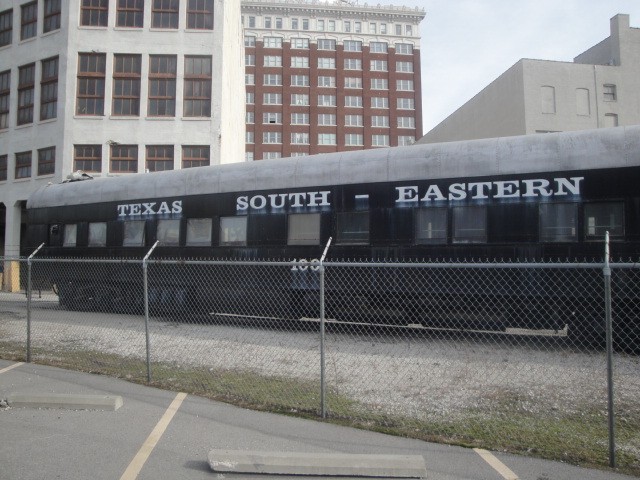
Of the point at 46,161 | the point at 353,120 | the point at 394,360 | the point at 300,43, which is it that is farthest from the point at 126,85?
the point at 300,43

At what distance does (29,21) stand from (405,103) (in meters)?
52.4

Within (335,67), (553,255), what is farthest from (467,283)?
(335,67)

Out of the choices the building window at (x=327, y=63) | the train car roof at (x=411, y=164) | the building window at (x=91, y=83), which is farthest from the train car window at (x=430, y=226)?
the building window at (x=327, y=63)

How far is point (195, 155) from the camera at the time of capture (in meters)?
26.6

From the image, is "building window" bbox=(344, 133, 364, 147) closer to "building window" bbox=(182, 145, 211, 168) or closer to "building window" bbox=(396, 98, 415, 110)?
"building window" bbox=(396, 98, 415, 110)

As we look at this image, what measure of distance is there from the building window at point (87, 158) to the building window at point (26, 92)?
425 centimetres

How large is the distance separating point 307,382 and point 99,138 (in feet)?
78.0

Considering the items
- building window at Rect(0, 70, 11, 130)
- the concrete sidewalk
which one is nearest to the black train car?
the concrete sidewalk

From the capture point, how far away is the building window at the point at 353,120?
7094cm

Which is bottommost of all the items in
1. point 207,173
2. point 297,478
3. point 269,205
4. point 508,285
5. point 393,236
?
point 297,478

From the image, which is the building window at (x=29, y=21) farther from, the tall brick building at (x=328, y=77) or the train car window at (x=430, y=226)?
the tall brick building at (x=328, y=77)

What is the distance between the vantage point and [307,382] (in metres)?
6.92

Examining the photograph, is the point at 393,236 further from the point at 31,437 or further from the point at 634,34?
the point at 634,34

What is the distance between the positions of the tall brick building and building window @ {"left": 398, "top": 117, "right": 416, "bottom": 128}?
0.14 m
